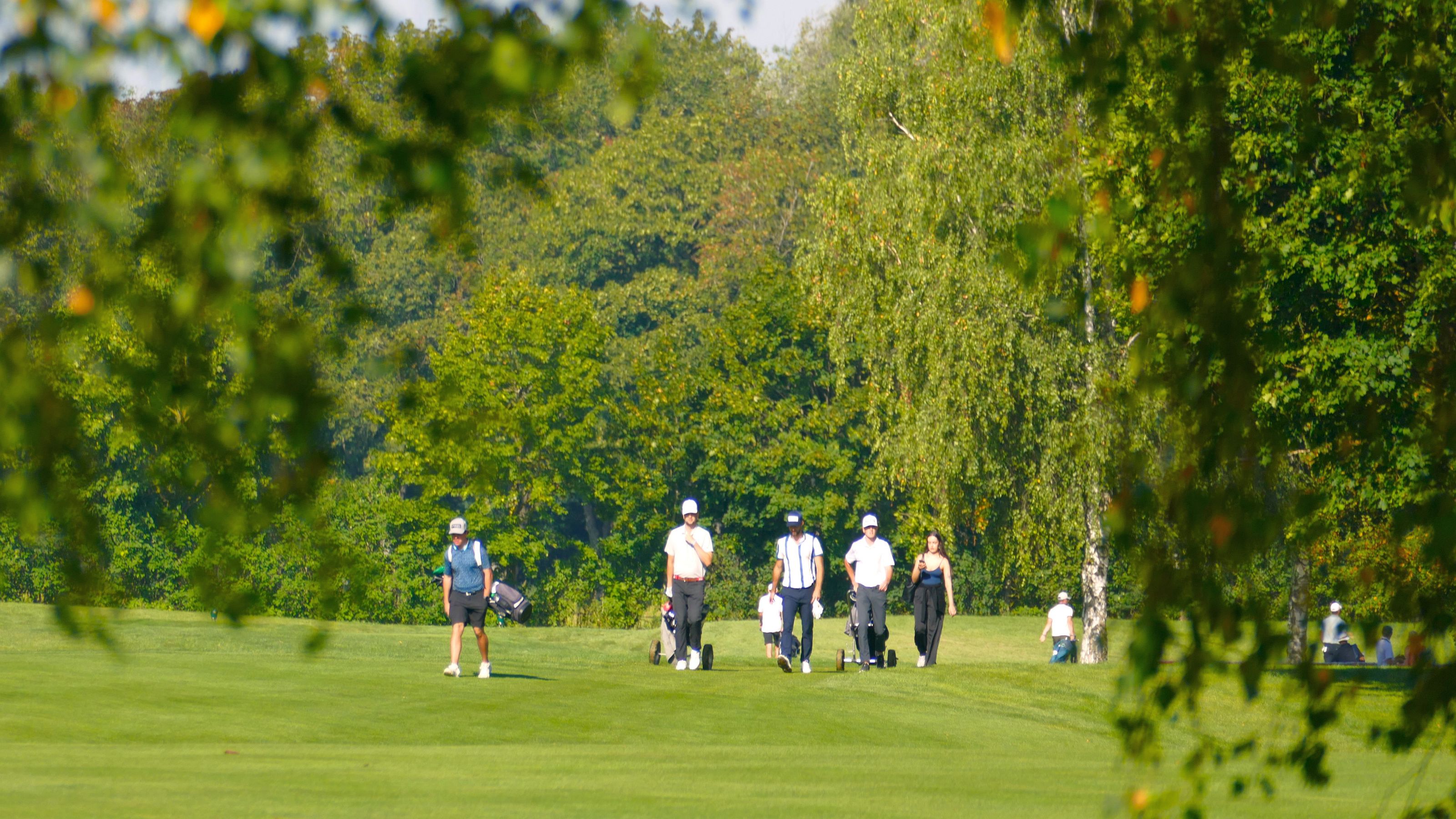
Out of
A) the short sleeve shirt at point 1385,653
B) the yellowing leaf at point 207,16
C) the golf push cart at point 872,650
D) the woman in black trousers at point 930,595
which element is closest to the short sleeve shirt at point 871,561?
the golf push cart at point 872,650

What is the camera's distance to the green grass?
1023cm

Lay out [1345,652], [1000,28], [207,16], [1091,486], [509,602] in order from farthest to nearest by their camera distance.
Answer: [1345,652] < [1091,486] < [509,602] < [1000,28] < [207,16]

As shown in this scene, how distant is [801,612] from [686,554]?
88.5 inches

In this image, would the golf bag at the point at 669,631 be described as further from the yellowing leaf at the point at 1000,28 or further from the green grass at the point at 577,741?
the yellowing leaf at the point at 1000,28

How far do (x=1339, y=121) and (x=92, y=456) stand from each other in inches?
124

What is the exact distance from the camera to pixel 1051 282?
503 centimetres

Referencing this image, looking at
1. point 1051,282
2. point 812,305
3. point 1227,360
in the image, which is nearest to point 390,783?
point 1051,282

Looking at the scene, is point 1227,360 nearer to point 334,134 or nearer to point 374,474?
point 334,134

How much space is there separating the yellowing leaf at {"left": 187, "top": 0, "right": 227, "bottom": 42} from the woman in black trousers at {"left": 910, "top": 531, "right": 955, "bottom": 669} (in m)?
19.4

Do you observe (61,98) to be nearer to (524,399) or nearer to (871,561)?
(871,561)

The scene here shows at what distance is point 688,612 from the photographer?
2139 cm

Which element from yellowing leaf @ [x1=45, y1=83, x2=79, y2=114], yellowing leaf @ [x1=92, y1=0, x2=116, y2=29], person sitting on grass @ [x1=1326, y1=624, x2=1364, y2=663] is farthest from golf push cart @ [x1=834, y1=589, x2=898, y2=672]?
yellowing leaf @ [x1=92, y1=0, x2=116, y2=29]

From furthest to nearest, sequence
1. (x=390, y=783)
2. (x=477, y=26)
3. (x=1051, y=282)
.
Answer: (x=390, y=783)
(x=1051, y=282)
(x=477, y=26)

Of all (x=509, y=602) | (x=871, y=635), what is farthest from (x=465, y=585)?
(x=509, y=602)
